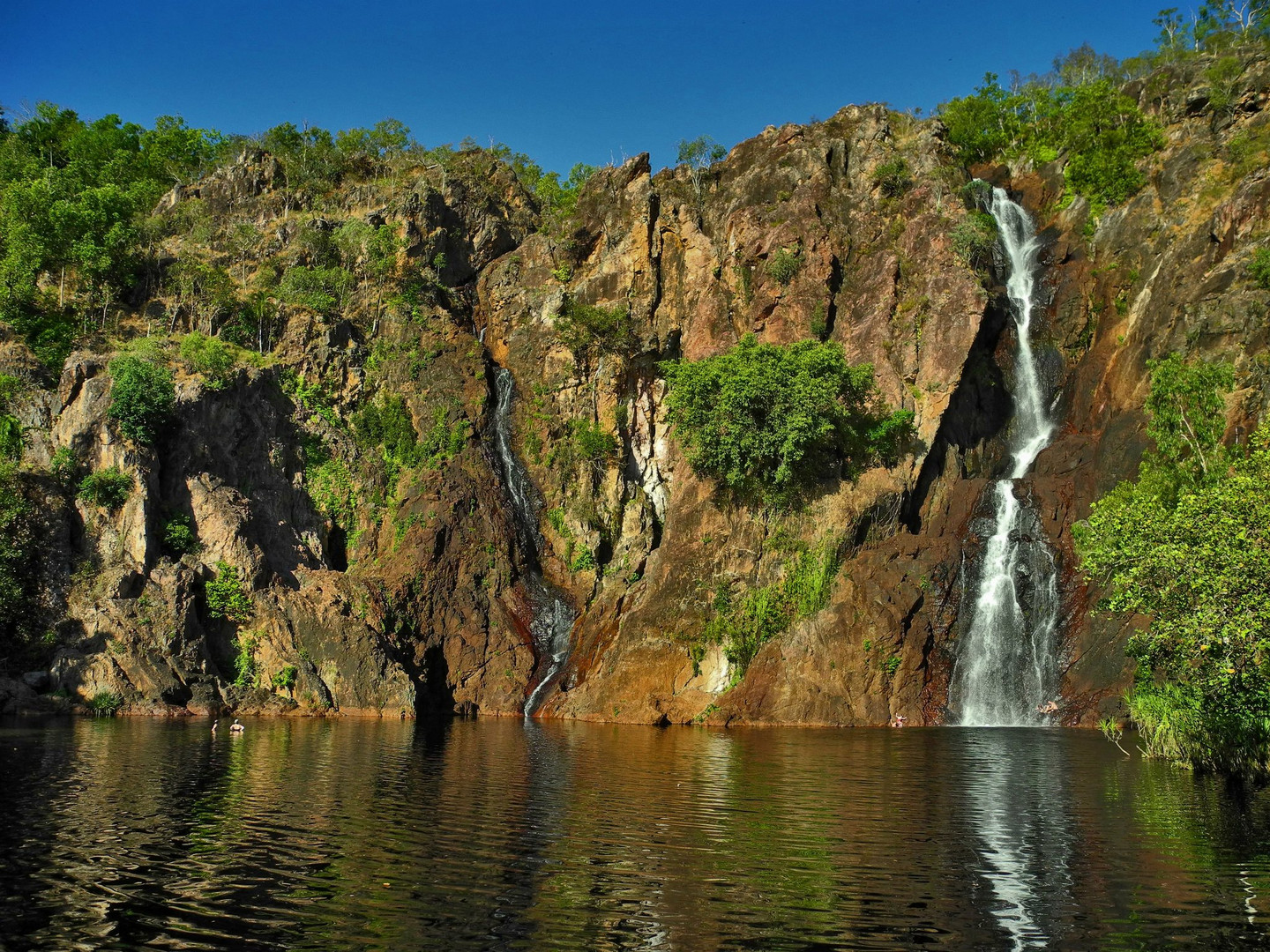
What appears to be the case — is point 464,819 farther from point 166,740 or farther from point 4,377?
point 4,377

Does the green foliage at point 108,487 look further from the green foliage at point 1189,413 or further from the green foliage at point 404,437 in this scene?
the green foliage at point 1189,413

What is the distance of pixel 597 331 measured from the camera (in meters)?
68.2

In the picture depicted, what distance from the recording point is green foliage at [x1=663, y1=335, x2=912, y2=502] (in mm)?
55250

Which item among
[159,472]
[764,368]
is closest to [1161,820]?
[764,368]

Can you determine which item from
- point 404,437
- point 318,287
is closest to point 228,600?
point 404,437

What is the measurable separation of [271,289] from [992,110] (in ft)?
214

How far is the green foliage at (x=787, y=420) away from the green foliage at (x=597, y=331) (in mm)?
11089

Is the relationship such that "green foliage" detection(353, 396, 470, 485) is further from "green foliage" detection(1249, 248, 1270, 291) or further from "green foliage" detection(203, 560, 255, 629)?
"green foliage" detection(1249, 248, 1270, 291)

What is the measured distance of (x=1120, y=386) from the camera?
5684cm

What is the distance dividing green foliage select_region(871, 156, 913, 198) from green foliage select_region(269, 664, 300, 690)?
49.2 metres

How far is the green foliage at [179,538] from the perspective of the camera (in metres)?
54.4

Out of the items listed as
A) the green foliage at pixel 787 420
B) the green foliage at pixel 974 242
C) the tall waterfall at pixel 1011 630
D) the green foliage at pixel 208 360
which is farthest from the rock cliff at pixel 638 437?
the green foliage at pixel 787 420

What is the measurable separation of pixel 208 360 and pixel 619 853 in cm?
5098

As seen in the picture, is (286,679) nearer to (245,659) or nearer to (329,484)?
(245,659)
